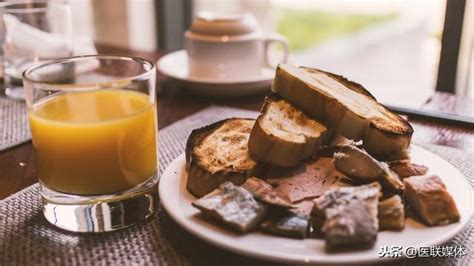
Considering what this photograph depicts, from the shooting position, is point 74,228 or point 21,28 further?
point 21,28

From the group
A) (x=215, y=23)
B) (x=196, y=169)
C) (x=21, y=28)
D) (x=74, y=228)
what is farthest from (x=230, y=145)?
(x=21, y=28)

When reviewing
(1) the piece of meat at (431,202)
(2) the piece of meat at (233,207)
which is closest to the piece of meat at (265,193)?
(2) the piece of meat at (233,207)

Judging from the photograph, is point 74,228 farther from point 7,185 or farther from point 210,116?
point 210,116

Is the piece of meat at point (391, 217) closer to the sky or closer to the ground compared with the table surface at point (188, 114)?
closer to the sky

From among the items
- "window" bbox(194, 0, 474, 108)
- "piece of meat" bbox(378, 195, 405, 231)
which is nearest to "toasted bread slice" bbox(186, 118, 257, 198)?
"piece of meat" bbox(378, 195, 405, 231)

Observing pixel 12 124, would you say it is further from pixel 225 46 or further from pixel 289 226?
pixel 289 226

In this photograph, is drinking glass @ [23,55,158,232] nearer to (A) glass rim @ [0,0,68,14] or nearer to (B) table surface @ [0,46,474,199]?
(B) table surface @ [0,46,474,199]

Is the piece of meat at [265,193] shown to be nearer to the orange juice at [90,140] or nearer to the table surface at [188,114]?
the orange juice at [90,140]
